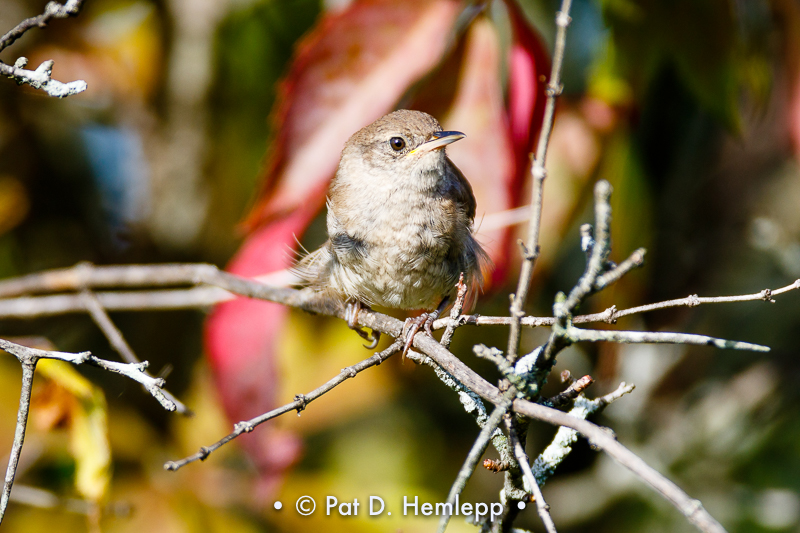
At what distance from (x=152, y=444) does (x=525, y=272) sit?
294 centimetres

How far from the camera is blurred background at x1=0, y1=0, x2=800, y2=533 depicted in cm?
212

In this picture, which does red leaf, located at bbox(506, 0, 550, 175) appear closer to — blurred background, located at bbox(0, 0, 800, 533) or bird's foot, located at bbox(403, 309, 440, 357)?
blurred background, located at bbox(0, 0, 800, 533)

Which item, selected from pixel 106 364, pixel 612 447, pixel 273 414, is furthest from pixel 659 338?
pixel 106 364

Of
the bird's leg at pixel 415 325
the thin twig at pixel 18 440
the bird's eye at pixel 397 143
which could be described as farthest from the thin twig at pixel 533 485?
the bird's eye at pixel 397 143

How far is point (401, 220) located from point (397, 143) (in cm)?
35

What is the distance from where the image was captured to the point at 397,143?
2.47 metres

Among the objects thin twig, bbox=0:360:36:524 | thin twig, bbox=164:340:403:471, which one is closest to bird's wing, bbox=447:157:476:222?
thin twig, bbox=164:340:403:471

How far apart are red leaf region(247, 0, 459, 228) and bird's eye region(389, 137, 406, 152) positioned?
0.37 m

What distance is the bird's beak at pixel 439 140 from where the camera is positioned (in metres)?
2.07

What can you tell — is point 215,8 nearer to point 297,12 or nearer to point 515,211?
point 297,12

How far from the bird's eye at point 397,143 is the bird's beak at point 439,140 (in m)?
0.11

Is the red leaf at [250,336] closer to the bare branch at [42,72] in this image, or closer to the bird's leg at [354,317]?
the bird's leg at [354,317]

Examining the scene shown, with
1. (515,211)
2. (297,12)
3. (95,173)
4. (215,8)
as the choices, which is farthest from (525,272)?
(95,173)

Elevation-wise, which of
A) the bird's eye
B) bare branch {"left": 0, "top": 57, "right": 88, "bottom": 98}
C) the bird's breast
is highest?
the bird's eye
